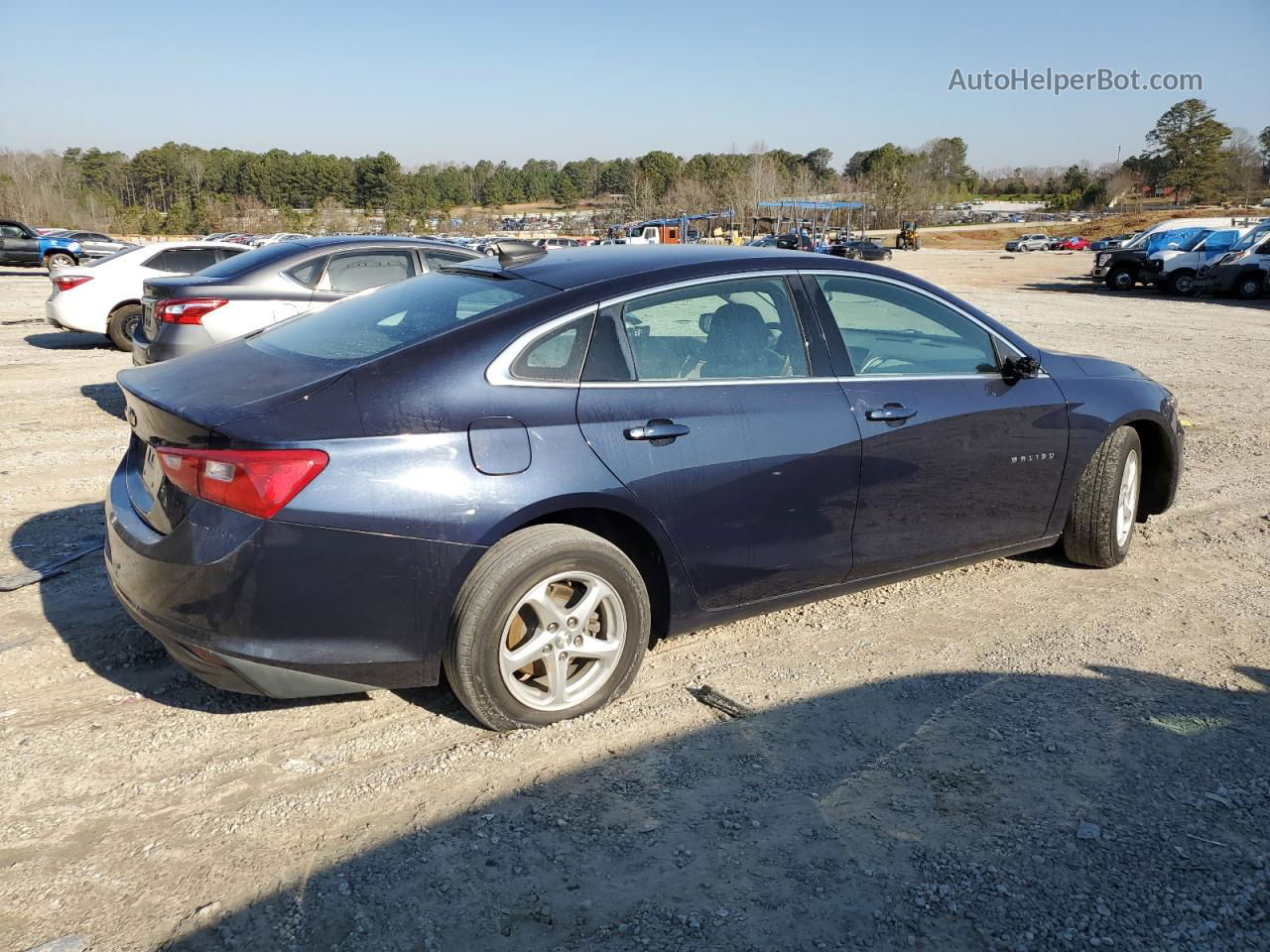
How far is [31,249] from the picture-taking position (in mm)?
31438

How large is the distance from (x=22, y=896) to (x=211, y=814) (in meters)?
0.50

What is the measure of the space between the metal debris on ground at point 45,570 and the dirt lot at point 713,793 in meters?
0.08

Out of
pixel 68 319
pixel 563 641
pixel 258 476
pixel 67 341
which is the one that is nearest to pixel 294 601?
pixel 258 476

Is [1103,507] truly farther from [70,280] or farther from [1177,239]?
[1177,239]

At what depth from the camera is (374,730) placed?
339cm

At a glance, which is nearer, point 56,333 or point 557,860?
point 557,860

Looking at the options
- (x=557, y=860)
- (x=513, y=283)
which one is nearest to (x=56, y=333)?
(x=513, y=283)

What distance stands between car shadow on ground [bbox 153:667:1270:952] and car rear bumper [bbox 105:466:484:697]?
453 millimetres

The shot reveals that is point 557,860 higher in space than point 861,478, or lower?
lower

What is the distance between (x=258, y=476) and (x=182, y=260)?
11185mm

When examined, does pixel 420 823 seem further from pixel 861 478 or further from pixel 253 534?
pixel 861 478

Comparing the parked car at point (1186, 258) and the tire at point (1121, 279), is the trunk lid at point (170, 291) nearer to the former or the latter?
the parked car at point (1186, 258)

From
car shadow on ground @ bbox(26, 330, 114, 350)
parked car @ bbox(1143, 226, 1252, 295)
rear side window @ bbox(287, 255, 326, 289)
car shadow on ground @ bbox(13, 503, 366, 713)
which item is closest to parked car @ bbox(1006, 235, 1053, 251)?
parked car @ bbox(1143, 226, 1252, 295)

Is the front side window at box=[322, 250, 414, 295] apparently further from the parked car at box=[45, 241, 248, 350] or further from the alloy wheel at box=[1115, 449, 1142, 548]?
the alloy wheel at box=[1115, 449, 1142, 548]
